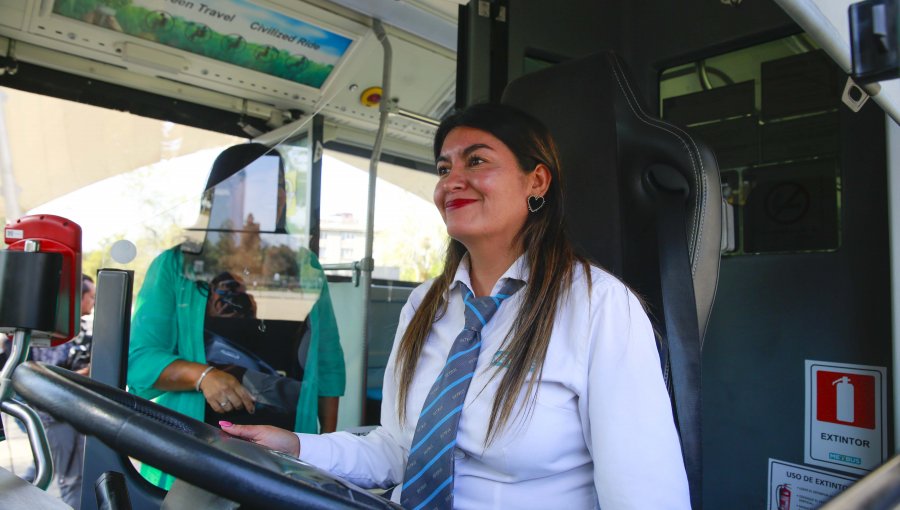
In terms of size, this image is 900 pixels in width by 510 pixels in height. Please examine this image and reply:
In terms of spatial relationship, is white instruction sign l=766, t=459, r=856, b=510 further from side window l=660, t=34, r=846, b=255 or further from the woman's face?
the woman's face

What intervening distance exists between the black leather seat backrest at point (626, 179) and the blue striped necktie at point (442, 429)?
40cm

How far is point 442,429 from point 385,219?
2.16 metres

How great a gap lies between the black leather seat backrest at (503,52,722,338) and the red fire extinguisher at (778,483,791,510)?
0.99 metres

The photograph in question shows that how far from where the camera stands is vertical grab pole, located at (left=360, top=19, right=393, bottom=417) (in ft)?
9.90

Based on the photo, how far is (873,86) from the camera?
971mm

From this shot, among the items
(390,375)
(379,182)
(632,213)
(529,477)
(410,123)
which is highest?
(410,123)

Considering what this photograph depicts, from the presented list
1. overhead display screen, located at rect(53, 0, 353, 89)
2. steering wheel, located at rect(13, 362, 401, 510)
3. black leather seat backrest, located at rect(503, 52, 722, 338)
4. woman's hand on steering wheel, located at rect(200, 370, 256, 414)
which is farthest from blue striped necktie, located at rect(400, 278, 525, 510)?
overhead display screen, located at rect(53, 0, 353, 89)

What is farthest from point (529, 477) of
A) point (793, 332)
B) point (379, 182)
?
point (379, 182)

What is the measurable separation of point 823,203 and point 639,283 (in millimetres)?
1079

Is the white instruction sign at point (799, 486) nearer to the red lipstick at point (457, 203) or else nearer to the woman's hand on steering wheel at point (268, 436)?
the red lipstick at point (457, 203)

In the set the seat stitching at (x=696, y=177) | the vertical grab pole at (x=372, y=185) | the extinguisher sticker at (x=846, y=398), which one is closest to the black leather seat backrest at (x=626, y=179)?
the seat stitching at (x=696, y=177)

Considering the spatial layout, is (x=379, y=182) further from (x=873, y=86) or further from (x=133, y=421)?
(x=133, y=421)

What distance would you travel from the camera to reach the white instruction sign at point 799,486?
2.03m

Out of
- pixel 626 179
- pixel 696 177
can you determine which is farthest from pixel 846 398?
pixel 626 179
